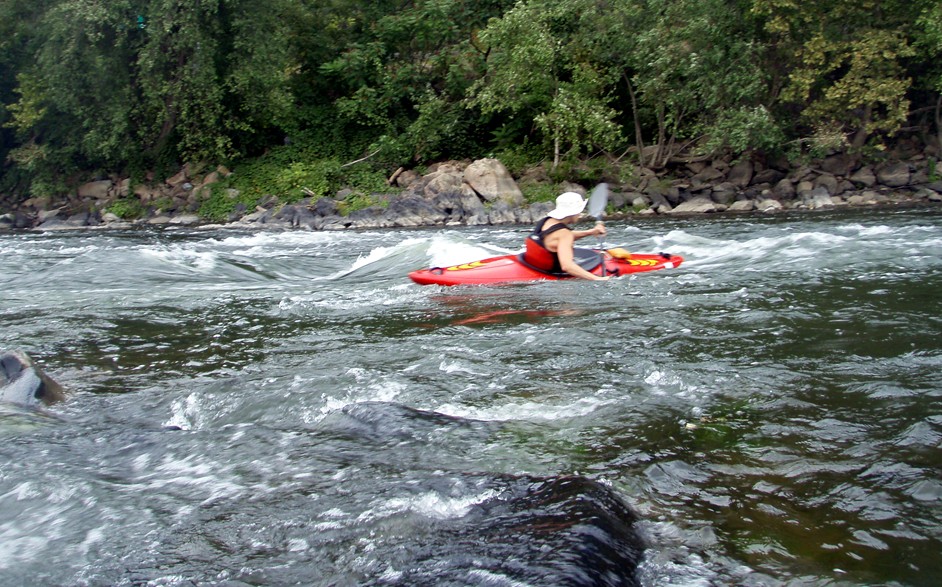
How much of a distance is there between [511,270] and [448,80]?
43.8 ft

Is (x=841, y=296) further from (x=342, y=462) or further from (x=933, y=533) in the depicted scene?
(x=342, y=462)

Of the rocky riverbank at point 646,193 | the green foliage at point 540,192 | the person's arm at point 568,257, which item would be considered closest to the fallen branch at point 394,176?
the rocky riverbank at point 646,193

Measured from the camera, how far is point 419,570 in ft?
7.45

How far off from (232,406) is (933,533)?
2.97 metres

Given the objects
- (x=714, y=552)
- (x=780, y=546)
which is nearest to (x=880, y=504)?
(x=780, y=546)

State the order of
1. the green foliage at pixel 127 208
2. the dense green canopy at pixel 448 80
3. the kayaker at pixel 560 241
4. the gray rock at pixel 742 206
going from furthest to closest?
the green foliage at pixel 127 208, the gray rock at pixel 742 206, the dense green canopy at pixel 448 80, the kayaker at pixel 560 241

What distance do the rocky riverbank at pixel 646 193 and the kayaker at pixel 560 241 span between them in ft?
28.9

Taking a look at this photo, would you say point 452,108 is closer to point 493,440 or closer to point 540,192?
point 540,192

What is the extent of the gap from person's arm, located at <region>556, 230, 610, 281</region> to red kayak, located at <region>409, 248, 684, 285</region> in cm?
12

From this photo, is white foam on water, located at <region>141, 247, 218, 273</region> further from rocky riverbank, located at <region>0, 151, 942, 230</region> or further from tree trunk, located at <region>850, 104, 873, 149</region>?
tree trunk, located at <region>850, 104, 873, 149</region>

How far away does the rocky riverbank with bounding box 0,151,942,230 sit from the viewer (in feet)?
53.6

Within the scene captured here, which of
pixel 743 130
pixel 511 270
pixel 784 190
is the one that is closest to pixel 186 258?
pixel 511 270

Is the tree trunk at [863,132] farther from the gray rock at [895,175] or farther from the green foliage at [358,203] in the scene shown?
the green foliage at [358,203]

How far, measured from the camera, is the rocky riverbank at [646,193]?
53.6 ft
